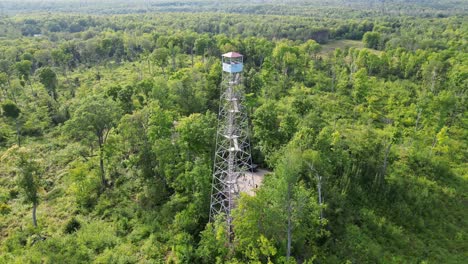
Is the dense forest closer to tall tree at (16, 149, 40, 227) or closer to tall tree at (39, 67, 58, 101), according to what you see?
tall tree at (16, 149, 40, 227)

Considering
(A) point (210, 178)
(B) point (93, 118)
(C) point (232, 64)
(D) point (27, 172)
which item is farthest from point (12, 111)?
(C) point (232, 64)

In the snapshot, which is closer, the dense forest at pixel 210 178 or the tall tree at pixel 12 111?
the dense forest at pixel 210 178

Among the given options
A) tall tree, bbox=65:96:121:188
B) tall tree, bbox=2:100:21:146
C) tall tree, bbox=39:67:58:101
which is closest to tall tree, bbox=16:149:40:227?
tall tree, bbox=65:96:121:188

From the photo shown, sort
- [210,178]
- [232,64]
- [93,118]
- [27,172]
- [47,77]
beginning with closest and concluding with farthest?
[232,64]
[27,172]
[210,178]
[93,118]
[47,77]

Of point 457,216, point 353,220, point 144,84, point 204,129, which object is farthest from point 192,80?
point 457,216

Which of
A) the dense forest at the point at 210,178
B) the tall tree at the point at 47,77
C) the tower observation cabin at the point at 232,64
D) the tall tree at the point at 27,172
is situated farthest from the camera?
the tall tree at the point at 47,77

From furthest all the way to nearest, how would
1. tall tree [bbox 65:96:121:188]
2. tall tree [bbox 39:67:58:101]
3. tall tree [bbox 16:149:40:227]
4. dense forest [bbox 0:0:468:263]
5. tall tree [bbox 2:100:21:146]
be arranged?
1. tall tree [bbox 39:67:58:101]
2. tall tree [bbox 2:100:21:146]
3. tall tree [bbox 65:96:121:188]
4. tall tree [bbox 16:149:40:227]
5. dense forest [bbox 0:0:468:263]

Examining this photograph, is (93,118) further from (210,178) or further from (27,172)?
(210,178)

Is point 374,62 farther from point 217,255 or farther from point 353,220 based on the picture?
point 217,255

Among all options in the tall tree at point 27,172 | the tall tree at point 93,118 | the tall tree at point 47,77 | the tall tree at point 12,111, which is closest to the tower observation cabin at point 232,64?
the tall tree at point 93,118

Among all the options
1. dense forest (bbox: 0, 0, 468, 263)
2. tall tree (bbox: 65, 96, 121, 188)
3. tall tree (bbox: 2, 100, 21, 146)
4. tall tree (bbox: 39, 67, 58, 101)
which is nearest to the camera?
dense forest (bbox: 0, 0, 468, 263)

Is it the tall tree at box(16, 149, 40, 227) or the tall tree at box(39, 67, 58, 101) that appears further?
the tall tree at box(39, 67, 58, 101)

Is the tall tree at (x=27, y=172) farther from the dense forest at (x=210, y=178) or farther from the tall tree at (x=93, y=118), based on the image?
the tall tree at (x=93, y=118)
